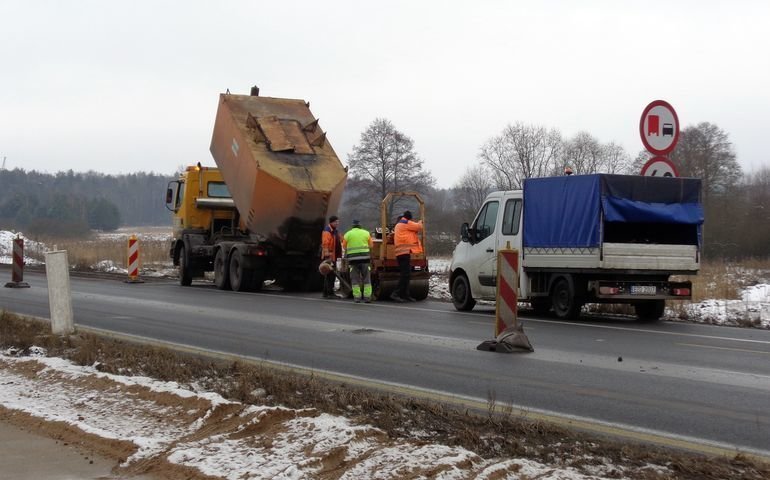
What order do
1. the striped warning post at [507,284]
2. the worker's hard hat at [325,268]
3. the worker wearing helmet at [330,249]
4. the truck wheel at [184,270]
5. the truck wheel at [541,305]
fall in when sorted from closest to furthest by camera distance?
the striped warning post at [507,284] < the truck wheel at [541,305] < the worker's hard hat at [325,268] < the worker wearing helmet at [330,249] < the truck wheel at [184,270]

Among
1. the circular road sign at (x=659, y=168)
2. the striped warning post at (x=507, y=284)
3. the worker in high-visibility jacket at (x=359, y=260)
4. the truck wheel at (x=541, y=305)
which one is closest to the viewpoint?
the striped warning post at (x=507, y=284)

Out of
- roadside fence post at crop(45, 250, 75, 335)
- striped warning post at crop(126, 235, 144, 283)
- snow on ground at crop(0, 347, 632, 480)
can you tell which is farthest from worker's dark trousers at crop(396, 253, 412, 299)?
snow on ground at crop(0, 347, 632, 480)

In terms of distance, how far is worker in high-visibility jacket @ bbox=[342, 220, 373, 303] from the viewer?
19625 millimetres

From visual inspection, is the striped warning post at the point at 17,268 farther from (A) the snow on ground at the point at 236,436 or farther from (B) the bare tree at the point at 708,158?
(B) the bare tree at the point at 708,158

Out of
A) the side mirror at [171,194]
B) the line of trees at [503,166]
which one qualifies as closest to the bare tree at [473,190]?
the line of trees at [503,166]

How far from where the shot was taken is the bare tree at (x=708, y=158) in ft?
170

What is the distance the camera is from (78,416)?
23.0ft

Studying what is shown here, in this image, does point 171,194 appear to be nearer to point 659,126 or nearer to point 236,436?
point 659,126

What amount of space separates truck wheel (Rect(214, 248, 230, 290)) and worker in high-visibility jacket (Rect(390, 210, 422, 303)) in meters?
5.91

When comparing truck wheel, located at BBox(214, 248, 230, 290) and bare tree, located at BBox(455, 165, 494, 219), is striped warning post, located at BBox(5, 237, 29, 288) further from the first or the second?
bare tree, located at BBox(455, 165, 494, 219)

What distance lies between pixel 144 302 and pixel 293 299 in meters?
3.30

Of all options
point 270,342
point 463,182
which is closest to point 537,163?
point 463,182

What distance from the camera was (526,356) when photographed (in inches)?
424

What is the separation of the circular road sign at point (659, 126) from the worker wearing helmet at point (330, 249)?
852 cm
